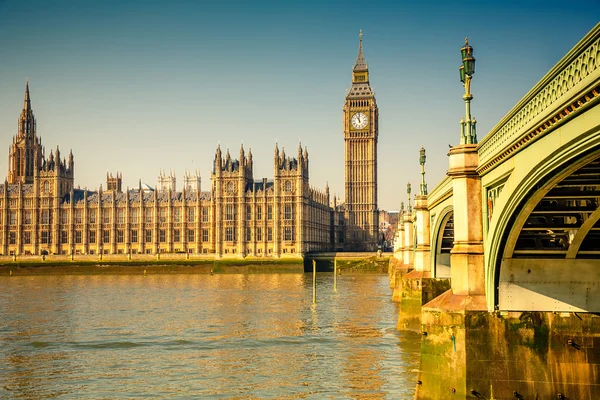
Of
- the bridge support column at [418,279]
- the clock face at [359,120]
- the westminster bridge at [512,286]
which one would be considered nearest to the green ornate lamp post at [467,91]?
the westminster bridge at [512,286]

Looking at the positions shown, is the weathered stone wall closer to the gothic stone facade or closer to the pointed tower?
the gothic stone facade

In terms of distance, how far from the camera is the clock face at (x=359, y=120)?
484 feet

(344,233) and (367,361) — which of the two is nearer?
(367,361)

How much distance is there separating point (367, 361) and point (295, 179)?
308 ft

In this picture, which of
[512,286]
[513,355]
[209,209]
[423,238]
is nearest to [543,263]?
[512,286]

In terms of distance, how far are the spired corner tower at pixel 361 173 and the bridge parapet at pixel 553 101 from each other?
417 feet

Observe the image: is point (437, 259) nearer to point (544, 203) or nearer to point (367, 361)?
point (367, 361)

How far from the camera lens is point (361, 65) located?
510 feet

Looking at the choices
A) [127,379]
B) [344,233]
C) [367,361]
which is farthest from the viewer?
[344,233]

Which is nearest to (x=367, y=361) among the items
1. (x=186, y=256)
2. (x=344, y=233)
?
(x=186, y=256)

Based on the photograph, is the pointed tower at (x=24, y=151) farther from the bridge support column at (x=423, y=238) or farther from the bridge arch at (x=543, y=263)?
the bridge arch at (x=543, y=263)

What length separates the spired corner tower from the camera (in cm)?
14562

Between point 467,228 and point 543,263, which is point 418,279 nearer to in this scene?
point 467,228

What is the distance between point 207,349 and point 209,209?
95.0 m
